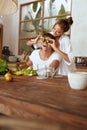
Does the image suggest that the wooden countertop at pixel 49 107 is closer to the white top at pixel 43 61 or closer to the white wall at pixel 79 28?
the white top at pixel 43 61

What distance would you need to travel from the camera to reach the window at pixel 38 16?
4.31 m

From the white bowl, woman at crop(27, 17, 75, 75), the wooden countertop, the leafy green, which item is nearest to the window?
woman at crop(27, 17, 75, 75)

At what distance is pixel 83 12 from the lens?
4.03 m

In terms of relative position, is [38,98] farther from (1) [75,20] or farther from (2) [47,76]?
(1) [75,20]

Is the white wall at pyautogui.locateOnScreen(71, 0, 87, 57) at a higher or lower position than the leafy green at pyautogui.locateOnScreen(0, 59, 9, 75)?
higher

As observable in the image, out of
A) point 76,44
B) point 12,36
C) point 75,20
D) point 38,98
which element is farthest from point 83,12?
point 38,98

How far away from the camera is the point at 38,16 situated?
4816 mm

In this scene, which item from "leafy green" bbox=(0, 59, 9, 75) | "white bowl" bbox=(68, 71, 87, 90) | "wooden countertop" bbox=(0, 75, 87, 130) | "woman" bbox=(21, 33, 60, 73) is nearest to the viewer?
"wooden countertop" bbox=(0, 75, 87, 130)

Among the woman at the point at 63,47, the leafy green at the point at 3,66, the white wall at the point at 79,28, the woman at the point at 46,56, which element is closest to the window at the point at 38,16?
the white wall at the point at 79,28

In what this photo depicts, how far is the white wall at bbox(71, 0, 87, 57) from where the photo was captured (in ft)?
13.1

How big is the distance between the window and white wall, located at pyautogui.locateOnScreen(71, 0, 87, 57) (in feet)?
0.48

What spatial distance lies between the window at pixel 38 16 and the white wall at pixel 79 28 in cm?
15

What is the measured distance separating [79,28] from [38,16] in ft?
3.64

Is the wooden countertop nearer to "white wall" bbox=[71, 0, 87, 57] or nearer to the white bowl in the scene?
the white bowl
